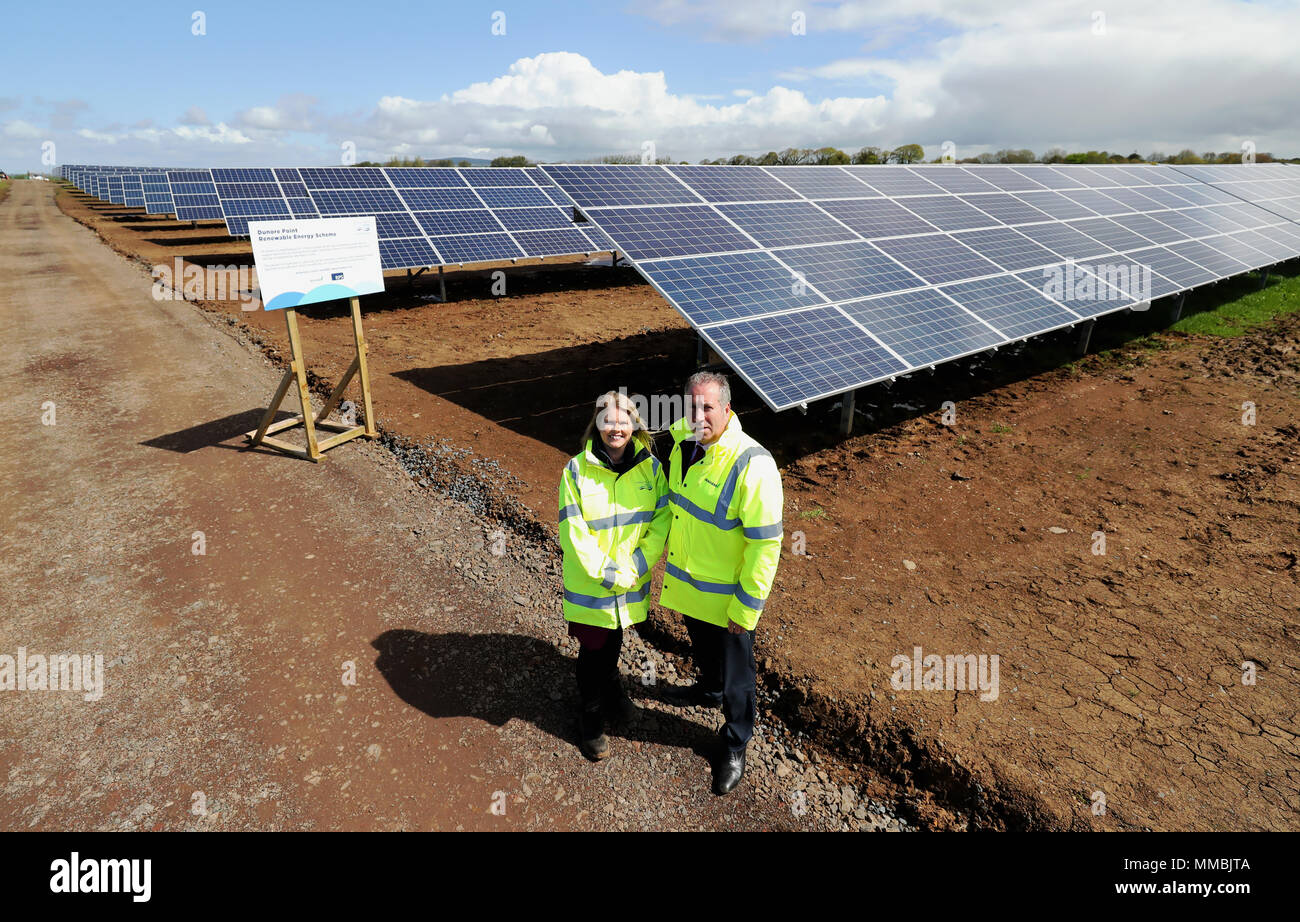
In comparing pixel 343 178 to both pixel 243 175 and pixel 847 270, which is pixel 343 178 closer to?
pixel 243 175

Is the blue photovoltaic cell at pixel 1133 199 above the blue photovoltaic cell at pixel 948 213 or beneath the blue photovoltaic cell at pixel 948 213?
above

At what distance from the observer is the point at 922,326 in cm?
1035

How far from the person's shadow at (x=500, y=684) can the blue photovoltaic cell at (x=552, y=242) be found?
16.9 metres

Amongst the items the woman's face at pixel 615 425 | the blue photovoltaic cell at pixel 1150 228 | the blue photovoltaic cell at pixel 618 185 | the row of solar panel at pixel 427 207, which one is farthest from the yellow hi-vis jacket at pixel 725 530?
the blue photovoltaic cell at pixel 1150 228

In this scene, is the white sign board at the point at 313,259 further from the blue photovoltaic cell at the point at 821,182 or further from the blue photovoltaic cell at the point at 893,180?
the blue photovoltaic cell at the point at 893,180

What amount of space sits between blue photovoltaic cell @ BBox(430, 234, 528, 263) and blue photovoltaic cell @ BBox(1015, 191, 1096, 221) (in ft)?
50.8

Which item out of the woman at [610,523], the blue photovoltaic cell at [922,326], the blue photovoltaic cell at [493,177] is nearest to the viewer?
the woman at [610,523]

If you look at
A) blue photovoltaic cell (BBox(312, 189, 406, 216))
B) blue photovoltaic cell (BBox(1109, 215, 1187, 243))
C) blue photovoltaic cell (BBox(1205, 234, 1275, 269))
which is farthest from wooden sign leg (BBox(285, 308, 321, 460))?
blue photovoltaic cell (BBox(1205, 234, 1275, 269))

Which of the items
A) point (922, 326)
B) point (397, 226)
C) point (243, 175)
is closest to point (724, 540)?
point (922, 326)

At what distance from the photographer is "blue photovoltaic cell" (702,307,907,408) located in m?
8.31

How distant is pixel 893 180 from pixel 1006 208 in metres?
3.13

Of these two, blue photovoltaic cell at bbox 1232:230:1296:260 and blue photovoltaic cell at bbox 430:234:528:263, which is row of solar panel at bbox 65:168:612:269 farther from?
blue photovoltaic cell at bbox 1232:230:1296:260

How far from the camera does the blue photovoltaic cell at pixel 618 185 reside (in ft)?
39.1
